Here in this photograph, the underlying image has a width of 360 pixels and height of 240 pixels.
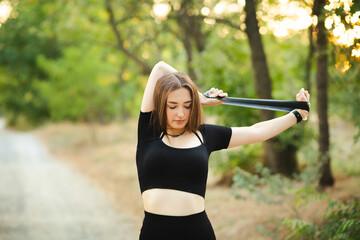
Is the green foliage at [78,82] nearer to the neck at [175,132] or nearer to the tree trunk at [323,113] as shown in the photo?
the tree trunk at [323,113]

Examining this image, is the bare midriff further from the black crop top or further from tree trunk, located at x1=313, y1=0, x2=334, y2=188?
tree trunk, located at x1=313, y1=0, x2=334, y2=188

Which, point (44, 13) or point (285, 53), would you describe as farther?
point (44, 13)

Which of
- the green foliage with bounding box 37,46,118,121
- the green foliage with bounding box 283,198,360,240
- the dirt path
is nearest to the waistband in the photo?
the green foliage with bounding box 283,198,360,240

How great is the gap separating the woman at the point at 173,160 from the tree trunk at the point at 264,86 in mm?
4629

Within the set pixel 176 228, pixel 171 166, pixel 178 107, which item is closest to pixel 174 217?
pixel 176 228

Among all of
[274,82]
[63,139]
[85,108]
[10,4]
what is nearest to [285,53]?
[274,82]

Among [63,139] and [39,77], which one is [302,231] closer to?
[63,139]

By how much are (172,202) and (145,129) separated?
1.67ft

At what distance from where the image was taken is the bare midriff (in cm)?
241

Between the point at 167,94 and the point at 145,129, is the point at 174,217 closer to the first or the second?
the point at 145,129

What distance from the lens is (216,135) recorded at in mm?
2676

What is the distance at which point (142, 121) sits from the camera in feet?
8.66

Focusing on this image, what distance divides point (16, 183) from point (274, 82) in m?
8.06

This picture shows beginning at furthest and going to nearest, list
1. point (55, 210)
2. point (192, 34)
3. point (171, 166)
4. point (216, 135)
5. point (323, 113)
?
point (192, 34), point (55, 210), point (323, 113), point (216, 135), point (171, 166)
